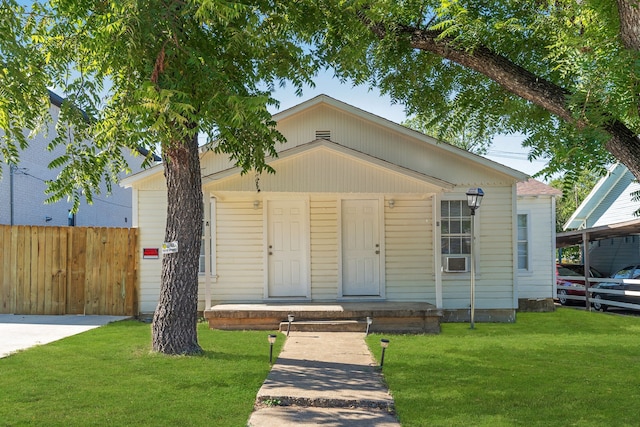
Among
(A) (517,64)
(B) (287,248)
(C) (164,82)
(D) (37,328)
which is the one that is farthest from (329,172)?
(D) (37,328)

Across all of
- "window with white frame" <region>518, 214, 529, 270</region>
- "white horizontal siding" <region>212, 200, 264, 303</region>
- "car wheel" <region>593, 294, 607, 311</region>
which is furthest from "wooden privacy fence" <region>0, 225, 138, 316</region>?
"car wheel" <region>593, 294, 607, 311</region>

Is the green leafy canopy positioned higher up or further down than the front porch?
higher up

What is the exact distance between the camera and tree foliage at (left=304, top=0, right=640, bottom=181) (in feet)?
16.2

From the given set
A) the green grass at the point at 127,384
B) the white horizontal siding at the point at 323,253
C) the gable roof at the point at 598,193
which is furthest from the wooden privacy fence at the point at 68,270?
the gable roof at the point at 598,193

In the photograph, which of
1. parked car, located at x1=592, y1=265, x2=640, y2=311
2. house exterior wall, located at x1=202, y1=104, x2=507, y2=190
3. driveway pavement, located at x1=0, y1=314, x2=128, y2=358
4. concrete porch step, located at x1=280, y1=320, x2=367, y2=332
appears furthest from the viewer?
parked car, located at x1=592, y1=265, x2=640, y2=311

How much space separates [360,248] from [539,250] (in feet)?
18.3

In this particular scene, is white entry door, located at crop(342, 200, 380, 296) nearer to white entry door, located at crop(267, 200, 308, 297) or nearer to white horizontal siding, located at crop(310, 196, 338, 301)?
white horizontal siding, located at crop(310, 196, 338, 301)

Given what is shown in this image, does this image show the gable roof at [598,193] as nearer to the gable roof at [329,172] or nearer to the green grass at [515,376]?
the green grass at [515,376]

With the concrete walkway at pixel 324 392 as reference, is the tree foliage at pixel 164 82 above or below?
above

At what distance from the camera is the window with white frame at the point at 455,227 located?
43.2 feet

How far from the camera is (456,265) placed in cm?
1298

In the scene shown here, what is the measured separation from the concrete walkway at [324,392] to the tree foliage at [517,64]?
281 cm

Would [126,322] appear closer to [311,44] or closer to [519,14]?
[311,44]

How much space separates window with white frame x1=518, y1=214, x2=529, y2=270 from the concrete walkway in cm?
809
